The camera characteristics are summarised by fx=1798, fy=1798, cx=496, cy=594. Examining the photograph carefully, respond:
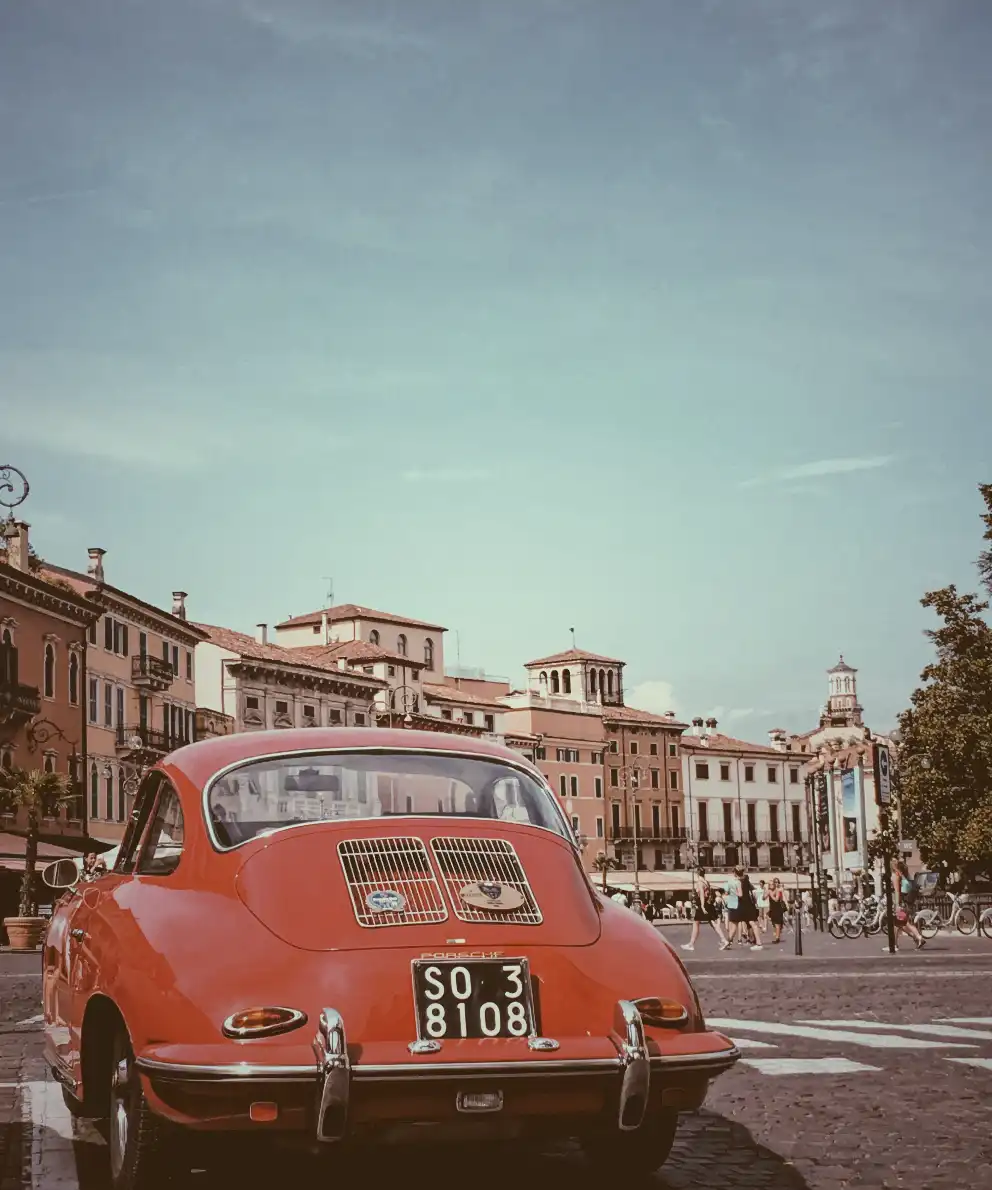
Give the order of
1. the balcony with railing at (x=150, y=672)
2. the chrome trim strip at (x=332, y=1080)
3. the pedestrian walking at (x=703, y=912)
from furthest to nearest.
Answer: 1. the balcony with railing at (x=150, y=672)
2. the pedestrian walking at (x=703, y=912)
3. the chrome trim strip at (x=332, y=1080)

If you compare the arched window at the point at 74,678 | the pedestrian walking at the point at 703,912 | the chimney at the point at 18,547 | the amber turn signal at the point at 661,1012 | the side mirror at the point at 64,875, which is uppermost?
the chimney at the point at 18,547

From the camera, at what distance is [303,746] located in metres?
7.03

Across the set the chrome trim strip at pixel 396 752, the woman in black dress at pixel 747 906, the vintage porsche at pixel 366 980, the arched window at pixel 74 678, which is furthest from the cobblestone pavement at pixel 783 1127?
the arched window at pixel 74 678

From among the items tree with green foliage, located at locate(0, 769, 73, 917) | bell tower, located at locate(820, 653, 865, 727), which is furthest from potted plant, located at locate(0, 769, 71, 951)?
bell tower, located at locate(820, 653, 865, 727)

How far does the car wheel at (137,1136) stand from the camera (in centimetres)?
605

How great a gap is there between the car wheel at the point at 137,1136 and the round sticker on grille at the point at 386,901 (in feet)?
3.13

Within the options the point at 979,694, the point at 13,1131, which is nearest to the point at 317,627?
the point at 979,694

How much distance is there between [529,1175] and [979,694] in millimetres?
48253

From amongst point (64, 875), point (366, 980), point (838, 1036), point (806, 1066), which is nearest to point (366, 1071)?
point (366, 980)

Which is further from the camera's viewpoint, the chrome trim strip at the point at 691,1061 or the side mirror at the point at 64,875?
the side mirror at the point at 64,875

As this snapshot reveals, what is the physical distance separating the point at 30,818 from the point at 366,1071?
4445 cm

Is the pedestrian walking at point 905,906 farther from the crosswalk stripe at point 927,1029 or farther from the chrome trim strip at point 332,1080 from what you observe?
the chrome trim strip at point 332,1080

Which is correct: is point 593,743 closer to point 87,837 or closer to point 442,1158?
point 87,837

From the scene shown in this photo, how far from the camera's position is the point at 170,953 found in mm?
6078
